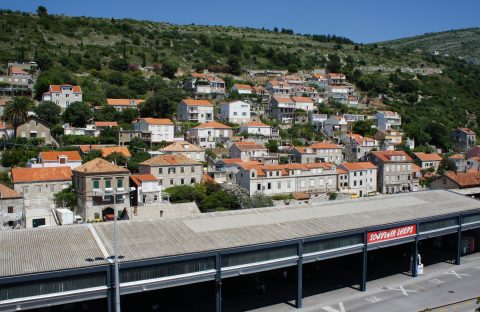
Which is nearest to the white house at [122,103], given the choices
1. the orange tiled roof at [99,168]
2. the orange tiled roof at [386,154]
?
the orange tiled roof at [99,168]

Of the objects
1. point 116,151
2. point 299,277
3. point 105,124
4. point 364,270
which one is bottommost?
point 364,270

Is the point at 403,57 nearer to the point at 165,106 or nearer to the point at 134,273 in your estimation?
the point at 165,106

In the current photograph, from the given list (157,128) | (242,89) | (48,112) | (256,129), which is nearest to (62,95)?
(48,112)

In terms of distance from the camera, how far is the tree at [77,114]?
74.1m

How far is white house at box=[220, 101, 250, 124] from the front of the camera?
91062mm

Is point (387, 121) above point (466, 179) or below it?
above

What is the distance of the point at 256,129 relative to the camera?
83812 millimetres

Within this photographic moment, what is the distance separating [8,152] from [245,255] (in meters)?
41.9

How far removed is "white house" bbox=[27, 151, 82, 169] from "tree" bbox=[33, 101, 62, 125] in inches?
733

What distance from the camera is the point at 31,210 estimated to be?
47188 millimetres

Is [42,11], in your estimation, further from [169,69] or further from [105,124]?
[105,124]

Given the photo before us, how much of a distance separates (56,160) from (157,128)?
799 inches

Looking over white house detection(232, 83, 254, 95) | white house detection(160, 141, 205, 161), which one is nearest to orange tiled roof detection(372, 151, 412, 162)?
white house detection(160, 141, 205, 161)

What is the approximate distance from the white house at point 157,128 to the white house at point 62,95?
1425 centimetres
